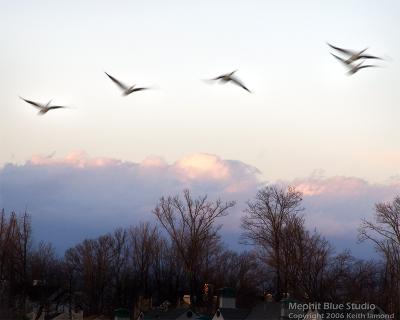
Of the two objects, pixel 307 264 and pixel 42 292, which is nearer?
pixel 307 264

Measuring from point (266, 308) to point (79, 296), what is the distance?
36729 mm

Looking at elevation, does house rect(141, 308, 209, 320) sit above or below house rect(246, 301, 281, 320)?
below

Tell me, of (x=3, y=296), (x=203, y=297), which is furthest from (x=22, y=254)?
(x=203, y=297)

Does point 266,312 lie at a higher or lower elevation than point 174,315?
higher

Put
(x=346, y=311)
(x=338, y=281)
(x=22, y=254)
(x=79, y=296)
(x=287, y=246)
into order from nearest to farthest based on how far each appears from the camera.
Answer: (x=346, y=311) → (x=287, y=246) → (x=338, y=281) → (x=22, y=254) → (x=79, y=296)

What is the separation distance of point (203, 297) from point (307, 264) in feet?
35.0

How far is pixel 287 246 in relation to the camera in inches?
2276

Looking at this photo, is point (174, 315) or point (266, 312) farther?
point (174, 315)

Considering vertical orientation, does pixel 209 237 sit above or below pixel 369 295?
above

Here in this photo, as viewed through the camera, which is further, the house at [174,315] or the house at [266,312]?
the house at [174,315]

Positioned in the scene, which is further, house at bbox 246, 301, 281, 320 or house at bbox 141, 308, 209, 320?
house at bbox 141, 308, 209, 320

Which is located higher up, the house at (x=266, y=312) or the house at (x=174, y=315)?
the house at (x=266, y=312)

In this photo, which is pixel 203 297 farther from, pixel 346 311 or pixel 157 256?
pixel 346 311

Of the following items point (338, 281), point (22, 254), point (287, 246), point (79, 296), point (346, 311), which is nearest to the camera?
point (346, 311)
